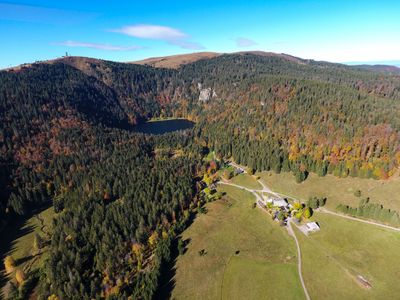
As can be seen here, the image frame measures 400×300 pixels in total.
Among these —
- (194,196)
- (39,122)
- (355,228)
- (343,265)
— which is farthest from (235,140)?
(39,122)

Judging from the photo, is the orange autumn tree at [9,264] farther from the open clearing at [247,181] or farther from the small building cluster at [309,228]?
the small building cluster at [309,228]

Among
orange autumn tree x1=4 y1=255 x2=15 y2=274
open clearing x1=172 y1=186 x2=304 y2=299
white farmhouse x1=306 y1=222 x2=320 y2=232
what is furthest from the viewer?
white farmhouse x1=306 y1=222 x2=320 y2=232

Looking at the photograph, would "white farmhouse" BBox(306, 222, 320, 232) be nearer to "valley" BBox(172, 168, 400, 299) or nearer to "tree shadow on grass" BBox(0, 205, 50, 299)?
"valley" BBox(172, 168, 400, 299)

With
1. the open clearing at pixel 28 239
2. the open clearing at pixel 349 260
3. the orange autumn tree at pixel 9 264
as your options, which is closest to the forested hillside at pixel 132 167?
the open clearing at pixel 28 239

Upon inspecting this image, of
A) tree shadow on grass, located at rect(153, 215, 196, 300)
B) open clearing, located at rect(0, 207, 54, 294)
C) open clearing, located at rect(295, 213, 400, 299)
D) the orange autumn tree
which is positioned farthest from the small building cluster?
the orange autumn tree

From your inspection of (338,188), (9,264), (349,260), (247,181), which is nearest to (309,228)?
(349,260)

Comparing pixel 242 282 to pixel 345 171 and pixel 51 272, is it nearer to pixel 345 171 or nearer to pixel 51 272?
pixel 51 272
